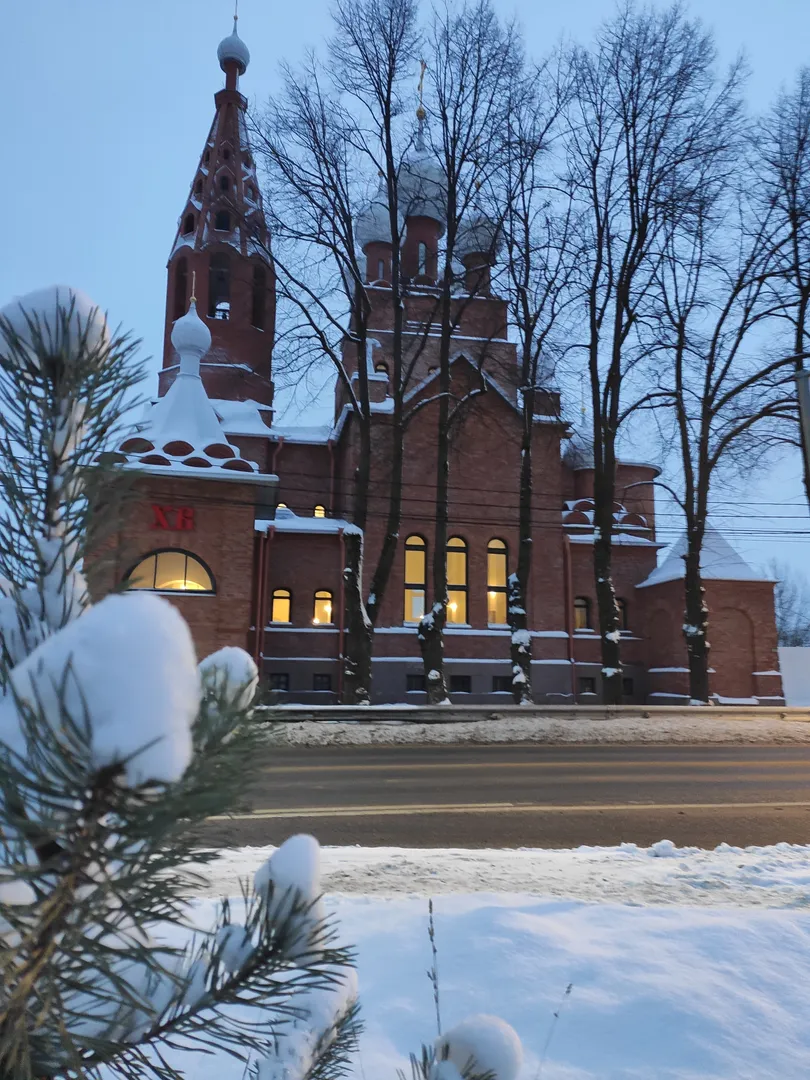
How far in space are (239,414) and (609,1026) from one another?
28156 millimetres

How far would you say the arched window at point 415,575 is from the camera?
25.7 meters

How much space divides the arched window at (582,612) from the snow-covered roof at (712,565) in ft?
7.65

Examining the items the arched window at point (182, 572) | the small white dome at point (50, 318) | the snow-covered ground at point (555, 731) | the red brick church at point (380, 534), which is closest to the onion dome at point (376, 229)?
the red brick church at point (380, 534)

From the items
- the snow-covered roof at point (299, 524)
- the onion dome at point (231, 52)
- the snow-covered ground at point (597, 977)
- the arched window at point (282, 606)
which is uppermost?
the onion dome at point (231, 52)

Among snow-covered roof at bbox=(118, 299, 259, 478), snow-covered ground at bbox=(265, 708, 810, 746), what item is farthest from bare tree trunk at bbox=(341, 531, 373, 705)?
snow-covered roof at bbox=(118, 299, 259, 478)

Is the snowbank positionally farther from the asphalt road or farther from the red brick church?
the red brick church

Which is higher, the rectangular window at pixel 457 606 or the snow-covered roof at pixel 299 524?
the snow-covered roof at pixel 299 524

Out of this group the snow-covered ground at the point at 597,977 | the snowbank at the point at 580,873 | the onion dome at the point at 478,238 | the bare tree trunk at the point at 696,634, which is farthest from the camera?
the onion dome at the point at 478,238

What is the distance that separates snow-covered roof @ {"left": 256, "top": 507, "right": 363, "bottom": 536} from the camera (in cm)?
2430

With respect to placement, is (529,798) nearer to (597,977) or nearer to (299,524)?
(597,977)

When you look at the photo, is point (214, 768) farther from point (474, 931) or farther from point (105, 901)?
point (474, 931)

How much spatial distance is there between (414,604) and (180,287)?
17.6 m

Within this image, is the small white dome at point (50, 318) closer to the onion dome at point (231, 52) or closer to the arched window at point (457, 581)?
the arched window at point (457, 581)

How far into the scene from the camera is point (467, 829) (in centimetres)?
775
